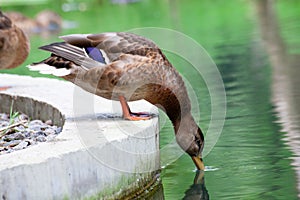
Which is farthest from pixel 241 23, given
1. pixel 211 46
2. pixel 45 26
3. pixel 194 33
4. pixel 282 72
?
pixel 282 72

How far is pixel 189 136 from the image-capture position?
6215 millimetres

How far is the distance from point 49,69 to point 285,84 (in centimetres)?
419

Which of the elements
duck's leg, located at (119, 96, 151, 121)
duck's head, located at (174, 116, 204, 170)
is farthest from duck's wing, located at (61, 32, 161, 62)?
duck's head, located at (174, 116, 204, 170)

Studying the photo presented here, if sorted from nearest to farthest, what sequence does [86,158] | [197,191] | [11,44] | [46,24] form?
[86,158] < [197,191] < [11,44] < [46,24]

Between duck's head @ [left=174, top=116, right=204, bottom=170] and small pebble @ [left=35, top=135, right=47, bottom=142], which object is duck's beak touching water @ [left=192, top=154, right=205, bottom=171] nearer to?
duck's head @ [left=174, top=116, right=204, bottom=170]

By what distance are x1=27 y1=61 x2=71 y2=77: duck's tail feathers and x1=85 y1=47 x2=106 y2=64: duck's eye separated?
200mm

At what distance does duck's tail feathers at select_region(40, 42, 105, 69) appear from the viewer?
614 centimetres

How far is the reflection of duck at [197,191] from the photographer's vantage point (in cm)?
585

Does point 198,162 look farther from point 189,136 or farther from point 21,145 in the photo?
point 21,145

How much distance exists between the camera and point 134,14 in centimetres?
2148

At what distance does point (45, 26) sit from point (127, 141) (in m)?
Result: 15.0

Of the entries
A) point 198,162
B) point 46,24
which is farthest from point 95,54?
point 46,24

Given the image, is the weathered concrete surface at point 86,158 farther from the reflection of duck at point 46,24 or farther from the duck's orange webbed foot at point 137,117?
the reflection of duck at point 46,24

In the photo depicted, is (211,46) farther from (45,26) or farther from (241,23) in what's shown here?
(45,26)
